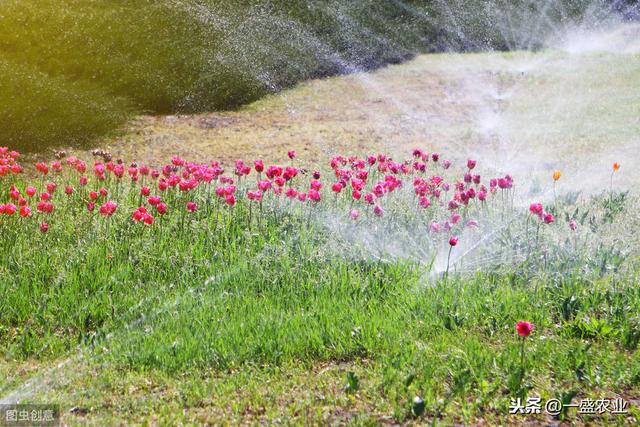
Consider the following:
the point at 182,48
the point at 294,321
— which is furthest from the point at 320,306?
the point at 182,48

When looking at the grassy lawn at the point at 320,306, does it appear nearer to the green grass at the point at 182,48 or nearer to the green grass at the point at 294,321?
the green grass at the point at 294,321

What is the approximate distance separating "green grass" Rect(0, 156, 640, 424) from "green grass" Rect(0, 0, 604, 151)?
4.78m

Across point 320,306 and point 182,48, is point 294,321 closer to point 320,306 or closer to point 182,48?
point 320,306

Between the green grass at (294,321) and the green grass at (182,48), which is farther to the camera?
the green grass at (182,48)

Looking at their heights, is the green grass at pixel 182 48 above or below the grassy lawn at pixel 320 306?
above

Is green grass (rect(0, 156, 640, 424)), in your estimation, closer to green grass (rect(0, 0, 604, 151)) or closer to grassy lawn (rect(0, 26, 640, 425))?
grassy lawn (rect(0, 26, 640, 425))

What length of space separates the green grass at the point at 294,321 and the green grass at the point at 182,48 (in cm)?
478

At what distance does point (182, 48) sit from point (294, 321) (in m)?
9.33

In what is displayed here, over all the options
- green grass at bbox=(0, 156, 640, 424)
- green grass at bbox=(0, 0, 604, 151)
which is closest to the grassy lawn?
green grass at bbox=(0, 156, 640, 424)

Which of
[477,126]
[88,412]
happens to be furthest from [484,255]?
[477,126]

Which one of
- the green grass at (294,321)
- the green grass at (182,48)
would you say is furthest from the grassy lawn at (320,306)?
the green grass at (182,48)

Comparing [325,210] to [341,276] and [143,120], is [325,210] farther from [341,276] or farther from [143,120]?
[143,120]

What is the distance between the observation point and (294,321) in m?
4.14

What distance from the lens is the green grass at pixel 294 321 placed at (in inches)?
141
